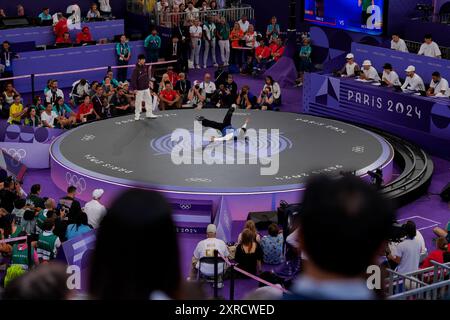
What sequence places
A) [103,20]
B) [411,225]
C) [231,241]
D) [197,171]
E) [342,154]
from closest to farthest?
[411,225] < [231,241] < [197,171] < [342,154] < [103,20]

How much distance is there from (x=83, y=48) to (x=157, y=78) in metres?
2.24

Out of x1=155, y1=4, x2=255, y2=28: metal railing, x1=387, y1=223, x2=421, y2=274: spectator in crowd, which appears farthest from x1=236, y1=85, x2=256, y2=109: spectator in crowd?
x1=387, y1=223, x2=421, y2=274: spectator in crowd

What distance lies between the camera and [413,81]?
58.8 ft

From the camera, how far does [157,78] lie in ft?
76.3

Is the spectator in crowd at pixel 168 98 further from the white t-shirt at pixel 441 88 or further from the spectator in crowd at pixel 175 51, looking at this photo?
the white t-shirt at pixel 441 88

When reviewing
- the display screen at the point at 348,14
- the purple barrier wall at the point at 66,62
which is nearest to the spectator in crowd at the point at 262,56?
the display screen at the point at 348,14

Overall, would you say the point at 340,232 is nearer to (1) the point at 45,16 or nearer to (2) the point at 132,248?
(2) the point at 132,248

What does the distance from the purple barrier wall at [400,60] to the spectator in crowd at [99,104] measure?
605 cm

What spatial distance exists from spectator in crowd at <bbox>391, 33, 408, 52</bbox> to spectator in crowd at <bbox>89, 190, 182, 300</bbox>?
17968mm

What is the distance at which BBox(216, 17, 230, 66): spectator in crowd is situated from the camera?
25703mm

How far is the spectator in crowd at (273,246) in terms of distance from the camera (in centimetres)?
1179

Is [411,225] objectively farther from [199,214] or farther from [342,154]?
[342,154]

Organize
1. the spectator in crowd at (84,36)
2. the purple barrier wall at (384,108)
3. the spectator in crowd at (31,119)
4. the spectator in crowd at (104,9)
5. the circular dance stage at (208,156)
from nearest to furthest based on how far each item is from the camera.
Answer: the circular dance stage at (208,156) → the purple barrier wall at (384,108) → the spectator in crowd at (31,119) → the spectator in crowd at (84,36) → the spectator in crowd at (104,9)

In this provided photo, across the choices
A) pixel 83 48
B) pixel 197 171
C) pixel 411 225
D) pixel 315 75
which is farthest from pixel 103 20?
pixel 411 225
